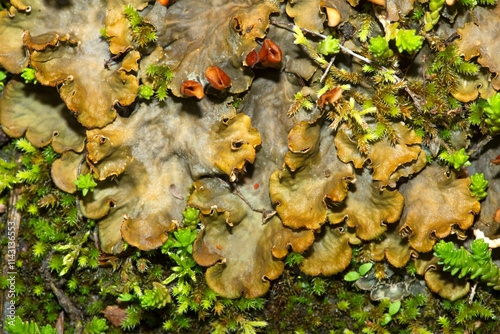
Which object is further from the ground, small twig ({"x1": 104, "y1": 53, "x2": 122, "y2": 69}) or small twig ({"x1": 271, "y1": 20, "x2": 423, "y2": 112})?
small twig ({"x1": 271, "y1": 20, "x2": 423, "y2": 112})

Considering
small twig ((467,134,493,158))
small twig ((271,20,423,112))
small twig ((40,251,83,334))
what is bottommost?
small twig ((40,251,83,334))

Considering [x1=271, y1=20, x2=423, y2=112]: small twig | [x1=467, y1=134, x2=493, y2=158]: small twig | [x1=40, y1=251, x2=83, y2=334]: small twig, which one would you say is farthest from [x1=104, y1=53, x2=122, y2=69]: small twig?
[x1=467, y1=134, x2=493, y2=158]: small twig

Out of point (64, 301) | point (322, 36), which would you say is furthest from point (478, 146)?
point (64, 301)

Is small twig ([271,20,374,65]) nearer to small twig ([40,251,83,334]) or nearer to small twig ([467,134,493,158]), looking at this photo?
small twig ([467,134,493,158])

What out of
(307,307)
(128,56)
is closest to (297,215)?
(307,307)

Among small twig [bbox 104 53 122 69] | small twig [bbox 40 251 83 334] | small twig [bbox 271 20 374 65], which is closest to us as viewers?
small twig [bbox 271 20 374 65]

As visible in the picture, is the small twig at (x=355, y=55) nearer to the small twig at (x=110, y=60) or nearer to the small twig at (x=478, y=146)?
the small twig at (x=478, y=146)

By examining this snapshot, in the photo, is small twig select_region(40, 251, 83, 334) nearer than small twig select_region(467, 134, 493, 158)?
No

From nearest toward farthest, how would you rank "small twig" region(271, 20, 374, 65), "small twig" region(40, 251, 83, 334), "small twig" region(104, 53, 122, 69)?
1. "small twig" region(271, 20, 374, 65)
2. "small twig" region(104, 53, 122, 69)
3. "small twig" region(40, 251, 83, 334)

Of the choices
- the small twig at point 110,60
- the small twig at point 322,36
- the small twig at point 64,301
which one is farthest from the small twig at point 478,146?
the small twig at point 64,301

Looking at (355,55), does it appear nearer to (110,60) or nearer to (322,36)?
(322,36)

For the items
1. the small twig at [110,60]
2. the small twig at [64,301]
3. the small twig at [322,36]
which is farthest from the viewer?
the small twig at [64,301]

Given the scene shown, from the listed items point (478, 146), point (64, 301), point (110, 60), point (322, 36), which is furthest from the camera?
point (64, 301)

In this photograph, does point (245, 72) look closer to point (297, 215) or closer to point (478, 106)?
point (297, 215)
